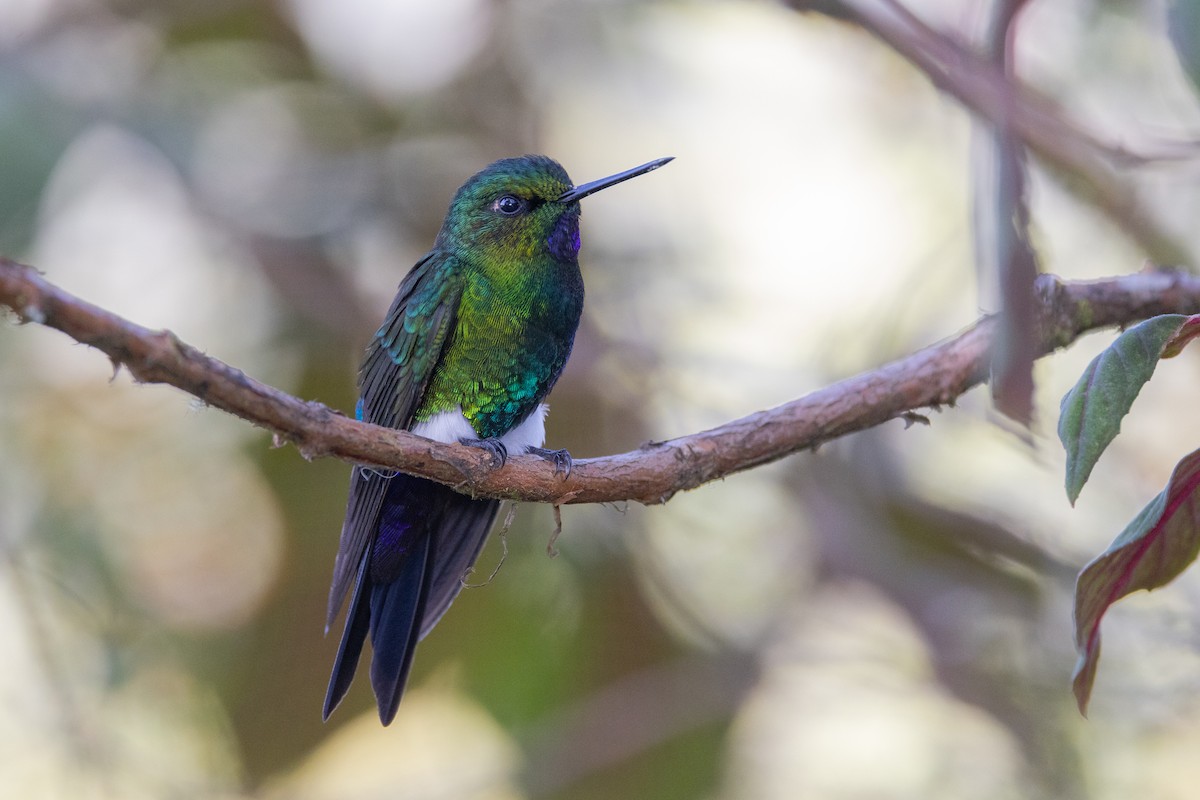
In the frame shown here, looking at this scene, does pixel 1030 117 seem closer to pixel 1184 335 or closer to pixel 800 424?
pixel 800 424

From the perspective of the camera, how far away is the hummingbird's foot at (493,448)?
2.57 m

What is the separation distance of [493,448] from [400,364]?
45 cm

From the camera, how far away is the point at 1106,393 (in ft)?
5.00

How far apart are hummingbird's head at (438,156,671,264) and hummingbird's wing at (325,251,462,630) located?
134 millimetres

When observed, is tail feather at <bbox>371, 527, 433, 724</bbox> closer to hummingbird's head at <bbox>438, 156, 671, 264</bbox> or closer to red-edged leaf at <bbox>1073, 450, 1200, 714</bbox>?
hummingbird's head at <bbox>438, 156, 671, 264</bbox>

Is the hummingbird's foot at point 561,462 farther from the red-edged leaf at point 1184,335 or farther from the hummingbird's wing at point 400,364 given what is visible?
the red-edged leaf at point 1184,335

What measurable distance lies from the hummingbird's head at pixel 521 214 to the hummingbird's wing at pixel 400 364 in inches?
5.3

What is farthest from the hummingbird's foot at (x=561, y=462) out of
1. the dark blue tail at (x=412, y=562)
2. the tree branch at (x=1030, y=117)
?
the tree branch at (x=1030, y=117)

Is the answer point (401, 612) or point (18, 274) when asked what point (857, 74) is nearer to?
point (401, 612)

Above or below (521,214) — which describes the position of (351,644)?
below

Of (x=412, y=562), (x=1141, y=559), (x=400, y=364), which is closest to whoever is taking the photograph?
(x=1141, y=559)

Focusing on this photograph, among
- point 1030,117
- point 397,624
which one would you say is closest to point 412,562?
point 397,624

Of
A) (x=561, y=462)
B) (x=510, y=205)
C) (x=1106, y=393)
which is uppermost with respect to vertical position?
(x=1106, y=393)

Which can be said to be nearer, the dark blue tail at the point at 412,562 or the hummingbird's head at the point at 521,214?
the dark blue tail at the point at 412,562
